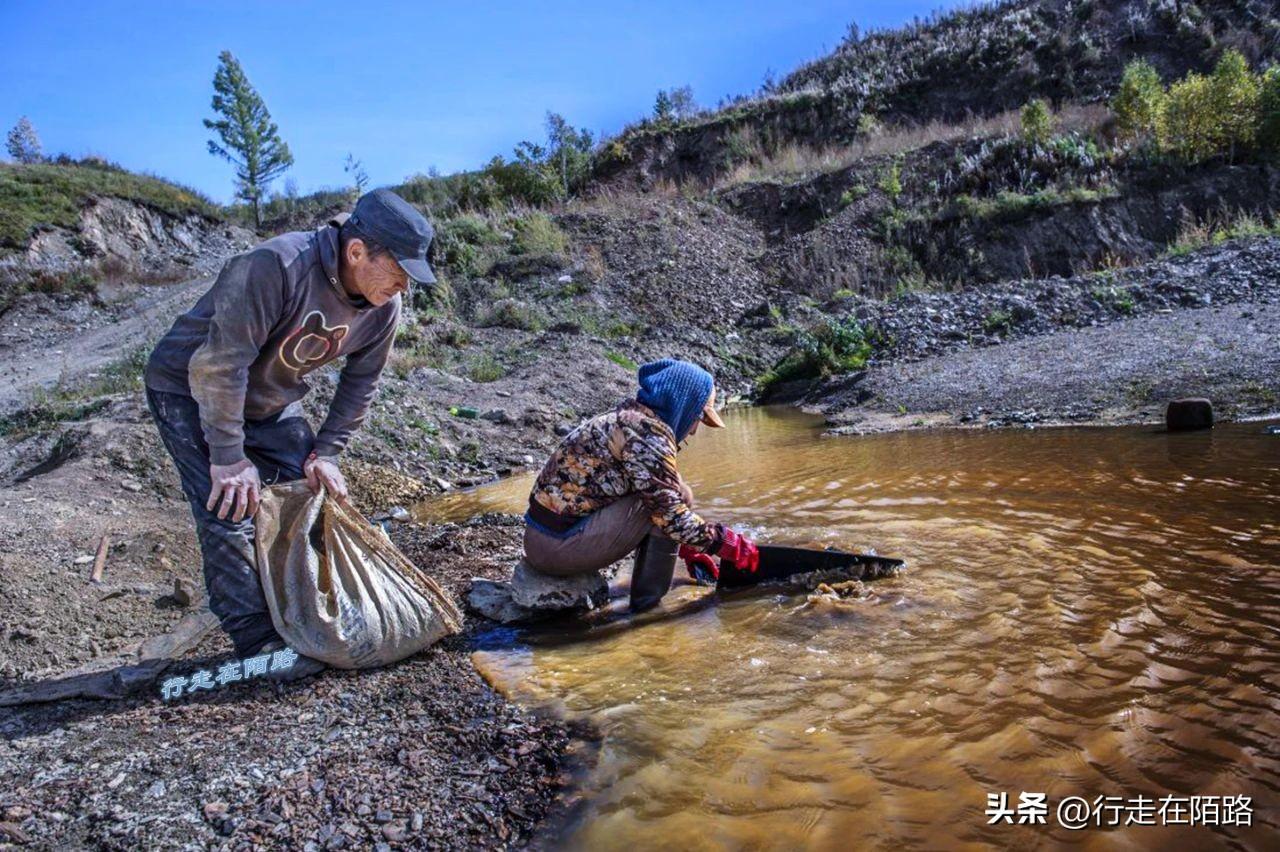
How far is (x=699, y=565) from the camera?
3.95m

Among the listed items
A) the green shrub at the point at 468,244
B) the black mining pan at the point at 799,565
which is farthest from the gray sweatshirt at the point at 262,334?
the green shrub at the point at 468,244

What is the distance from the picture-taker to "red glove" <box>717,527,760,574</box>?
333cm

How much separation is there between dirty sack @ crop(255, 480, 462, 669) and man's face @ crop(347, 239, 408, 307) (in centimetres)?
81

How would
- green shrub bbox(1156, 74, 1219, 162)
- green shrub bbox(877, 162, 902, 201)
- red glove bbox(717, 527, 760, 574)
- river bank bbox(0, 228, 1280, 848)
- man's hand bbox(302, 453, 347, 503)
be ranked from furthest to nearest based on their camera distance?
1. green shrub bbox(877, 162, 902, 201)
2. green shrub bbox(1156, 74, 1219, 162)
3. red glove bbox(717, 527, 760, 574)
4. man's hand bbox(302, 453, 347, 503)
5. river bank bbox(0, 228, 1280, 848)

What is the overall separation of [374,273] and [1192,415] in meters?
5.92

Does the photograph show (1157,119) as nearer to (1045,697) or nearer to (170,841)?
(1045,697)

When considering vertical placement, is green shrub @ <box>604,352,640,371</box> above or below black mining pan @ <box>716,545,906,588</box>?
above

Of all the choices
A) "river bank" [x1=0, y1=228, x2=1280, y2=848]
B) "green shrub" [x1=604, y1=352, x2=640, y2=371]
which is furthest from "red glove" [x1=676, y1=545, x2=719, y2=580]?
"green shrub" [x1=604, y1=352, x2=640, y2=371]

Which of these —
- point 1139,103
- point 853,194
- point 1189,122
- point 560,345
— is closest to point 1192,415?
point 560,345

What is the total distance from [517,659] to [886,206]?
16.4 metres

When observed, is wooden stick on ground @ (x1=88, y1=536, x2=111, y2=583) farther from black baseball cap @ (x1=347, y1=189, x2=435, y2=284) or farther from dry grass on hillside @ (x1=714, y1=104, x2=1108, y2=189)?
dry grass on hillside @ (x1=714, y1=104, x2=1108, y2=189)

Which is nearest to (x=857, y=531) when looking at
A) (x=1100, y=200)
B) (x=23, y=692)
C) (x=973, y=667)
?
(x=973, y=667)

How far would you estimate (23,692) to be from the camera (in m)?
2.82

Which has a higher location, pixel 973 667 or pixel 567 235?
pixel 567 235
